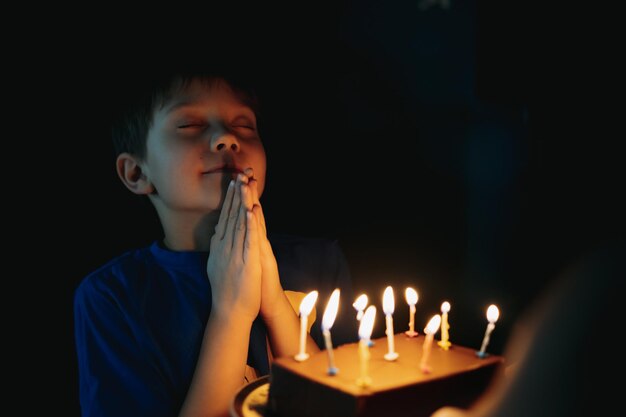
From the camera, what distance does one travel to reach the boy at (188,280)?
1.62 m

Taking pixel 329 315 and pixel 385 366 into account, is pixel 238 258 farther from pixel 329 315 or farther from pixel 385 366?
pixel 385 366

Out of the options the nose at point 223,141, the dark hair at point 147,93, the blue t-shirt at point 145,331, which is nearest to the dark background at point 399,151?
the dark hair at point 147,93

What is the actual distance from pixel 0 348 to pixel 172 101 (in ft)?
3.82

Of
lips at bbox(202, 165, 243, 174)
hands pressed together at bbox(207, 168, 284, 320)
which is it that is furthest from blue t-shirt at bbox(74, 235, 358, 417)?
lips at bbox(202, 165, 243, 174)

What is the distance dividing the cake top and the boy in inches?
14.4

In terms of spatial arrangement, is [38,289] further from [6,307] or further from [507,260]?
[507,260]

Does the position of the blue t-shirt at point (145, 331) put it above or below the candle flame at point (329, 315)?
below

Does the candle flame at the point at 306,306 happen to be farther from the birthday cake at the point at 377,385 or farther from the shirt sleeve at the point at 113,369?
the shirt sleeve at the point at 113,369

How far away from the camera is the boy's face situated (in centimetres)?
176

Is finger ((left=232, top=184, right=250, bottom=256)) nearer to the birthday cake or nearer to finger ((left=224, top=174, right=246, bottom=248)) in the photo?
finger ((left=224, top=174, right=246, bottom=248))

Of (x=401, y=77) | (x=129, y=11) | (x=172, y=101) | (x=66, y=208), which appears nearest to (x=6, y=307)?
(x=66, y=208)

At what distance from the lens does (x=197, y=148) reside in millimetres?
1757

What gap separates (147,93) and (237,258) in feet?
2.10

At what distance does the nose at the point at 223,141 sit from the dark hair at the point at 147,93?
0.18 meters
